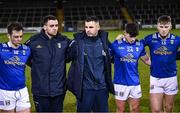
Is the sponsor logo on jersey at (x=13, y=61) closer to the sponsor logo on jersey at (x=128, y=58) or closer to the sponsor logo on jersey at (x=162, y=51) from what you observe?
the sponsor logo on jersey at (x=128, y=58)

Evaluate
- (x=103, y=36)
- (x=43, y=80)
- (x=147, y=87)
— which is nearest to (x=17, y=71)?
(x=43, y=80)

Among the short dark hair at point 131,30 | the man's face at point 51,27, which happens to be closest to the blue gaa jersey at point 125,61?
the short dark hair at point 131,30

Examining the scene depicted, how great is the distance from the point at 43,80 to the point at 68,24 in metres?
35.6

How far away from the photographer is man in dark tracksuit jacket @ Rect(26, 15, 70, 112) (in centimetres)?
663

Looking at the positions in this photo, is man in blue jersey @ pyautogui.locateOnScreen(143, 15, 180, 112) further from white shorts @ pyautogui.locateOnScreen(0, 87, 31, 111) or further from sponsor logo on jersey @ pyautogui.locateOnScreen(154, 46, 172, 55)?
white shorts @ pyautogui.locateOnScreen(0, 87, 31, 111)

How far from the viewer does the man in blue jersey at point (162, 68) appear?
7484 mm

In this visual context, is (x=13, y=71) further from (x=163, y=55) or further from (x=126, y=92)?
(x=163, y=55)

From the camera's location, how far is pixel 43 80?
21.9 feet

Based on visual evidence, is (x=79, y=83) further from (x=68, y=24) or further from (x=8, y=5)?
(x=8, y=5)

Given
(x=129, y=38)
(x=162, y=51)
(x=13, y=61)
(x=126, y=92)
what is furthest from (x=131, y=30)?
(x=13, y=61)

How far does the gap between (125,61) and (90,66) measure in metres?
0.98

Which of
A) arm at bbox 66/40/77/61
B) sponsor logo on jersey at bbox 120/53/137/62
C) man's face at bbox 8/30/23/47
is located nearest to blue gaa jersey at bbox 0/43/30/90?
man's face at bbox 8/30/23/47

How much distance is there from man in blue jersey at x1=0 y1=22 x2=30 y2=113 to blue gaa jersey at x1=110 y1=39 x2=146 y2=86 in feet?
5.25

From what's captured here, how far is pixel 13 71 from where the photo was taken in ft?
21.9
